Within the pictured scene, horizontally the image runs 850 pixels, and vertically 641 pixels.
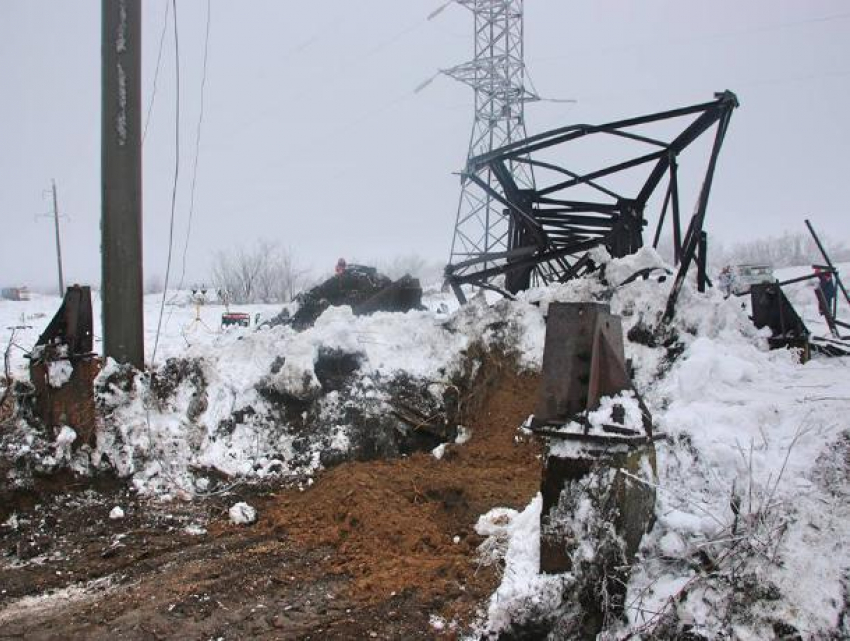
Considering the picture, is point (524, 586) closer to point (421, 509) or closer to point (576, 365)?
point (576, 365)

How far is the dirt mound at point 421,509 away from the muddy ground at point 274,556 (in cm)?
1

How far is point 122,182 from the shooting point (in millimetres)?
6730

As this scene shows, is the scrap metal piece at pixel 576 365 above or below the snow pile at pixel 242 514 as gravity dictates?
above

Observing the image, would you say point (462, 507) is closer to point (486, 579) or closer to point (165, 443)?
point (486, 579)

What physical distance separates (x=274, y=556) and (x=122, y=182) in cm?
439

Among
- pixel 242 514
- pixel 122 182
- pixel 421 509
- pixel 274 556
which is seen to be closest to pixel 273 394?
pixel 242 514

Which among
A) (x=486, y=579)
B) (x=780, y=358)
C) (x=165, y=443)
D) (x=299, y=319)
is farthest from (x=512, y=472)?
(x=299, y=319)

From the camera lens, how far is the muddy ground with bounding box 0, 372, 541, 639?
3508mm

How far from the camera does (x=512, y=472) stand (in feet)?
18.5

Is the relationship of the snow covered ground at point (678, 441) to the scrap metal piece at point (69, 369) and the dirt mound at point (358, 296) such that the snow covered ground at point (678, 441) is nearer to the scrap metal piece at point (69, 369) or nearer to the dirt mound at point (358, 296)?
the scrap metal piece at point (69, 369)

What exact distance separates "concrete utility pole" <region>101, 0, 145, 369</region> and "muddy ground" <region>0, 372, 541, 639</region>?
1783mm

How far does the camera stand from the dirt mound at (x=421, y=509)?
3904 millimetres

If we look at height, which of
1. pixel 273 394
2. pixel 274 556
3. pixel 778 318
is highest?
pixel 778 318

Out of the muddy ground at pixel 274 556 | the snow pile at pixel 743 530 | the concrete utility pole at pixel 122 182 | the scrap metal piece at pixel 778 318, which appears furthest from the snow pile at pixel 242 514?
the scrap metal piece at pixel 778 318
